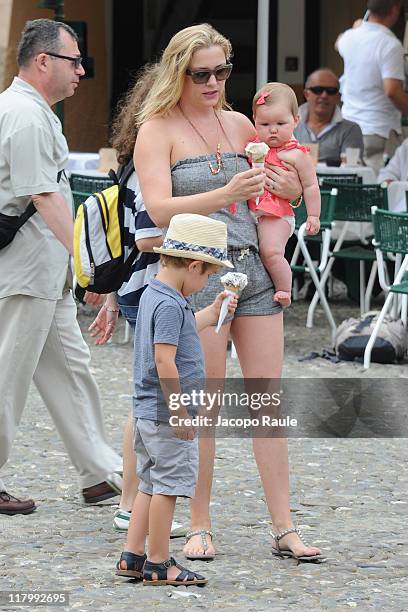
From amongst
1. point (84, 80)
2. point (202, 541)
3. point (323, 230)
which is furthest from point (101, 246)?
point (84, 80)

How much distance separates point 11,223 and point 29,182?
19 cm

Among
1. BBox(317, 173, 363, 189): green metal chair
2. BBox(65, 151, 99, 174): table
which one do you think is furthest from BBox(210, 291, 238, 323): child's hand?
BBox(65, 151, 99, 174): table

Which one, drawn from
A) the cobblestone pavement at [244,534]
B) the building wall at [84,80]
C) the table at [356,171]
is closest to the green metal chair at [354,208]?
the table at [356,171]

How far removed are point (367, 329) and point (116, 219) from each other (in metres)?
4.74

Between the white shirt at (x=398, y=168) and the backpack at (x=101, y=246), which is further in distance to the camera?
the white shirt at (x=398, y=168)

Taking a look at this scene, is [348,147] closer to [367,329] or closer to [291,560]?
[367,329]

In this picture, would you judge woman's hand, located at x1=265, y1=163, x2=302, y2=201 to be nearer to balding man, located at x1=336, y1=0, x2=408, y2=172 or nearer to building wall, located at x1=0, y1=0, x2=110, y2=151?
balding man, located at x1=336, y1=0, x2=408, y2=172

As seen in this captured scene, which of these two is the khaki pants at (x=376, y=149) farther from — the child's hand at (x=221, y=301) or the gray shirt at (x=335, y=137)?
the child's hand at (x=221, y=301)

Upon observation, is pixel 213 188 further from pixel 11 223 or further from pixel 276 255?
pixel 11 223

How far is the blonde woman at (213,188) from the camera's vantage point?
187 inches

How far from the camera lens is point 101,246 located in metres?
5.10

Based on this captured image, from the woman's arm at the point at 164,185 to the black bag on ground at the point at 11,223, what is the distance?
2.56 feet

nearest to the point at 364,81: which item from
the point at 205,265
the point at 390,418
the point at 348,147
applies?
the point at 348,147

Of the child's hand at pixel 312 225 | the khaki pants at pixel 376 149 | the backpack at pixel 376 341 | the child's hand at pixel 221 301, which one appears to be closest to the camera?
the child's hand at pixel 221 301
